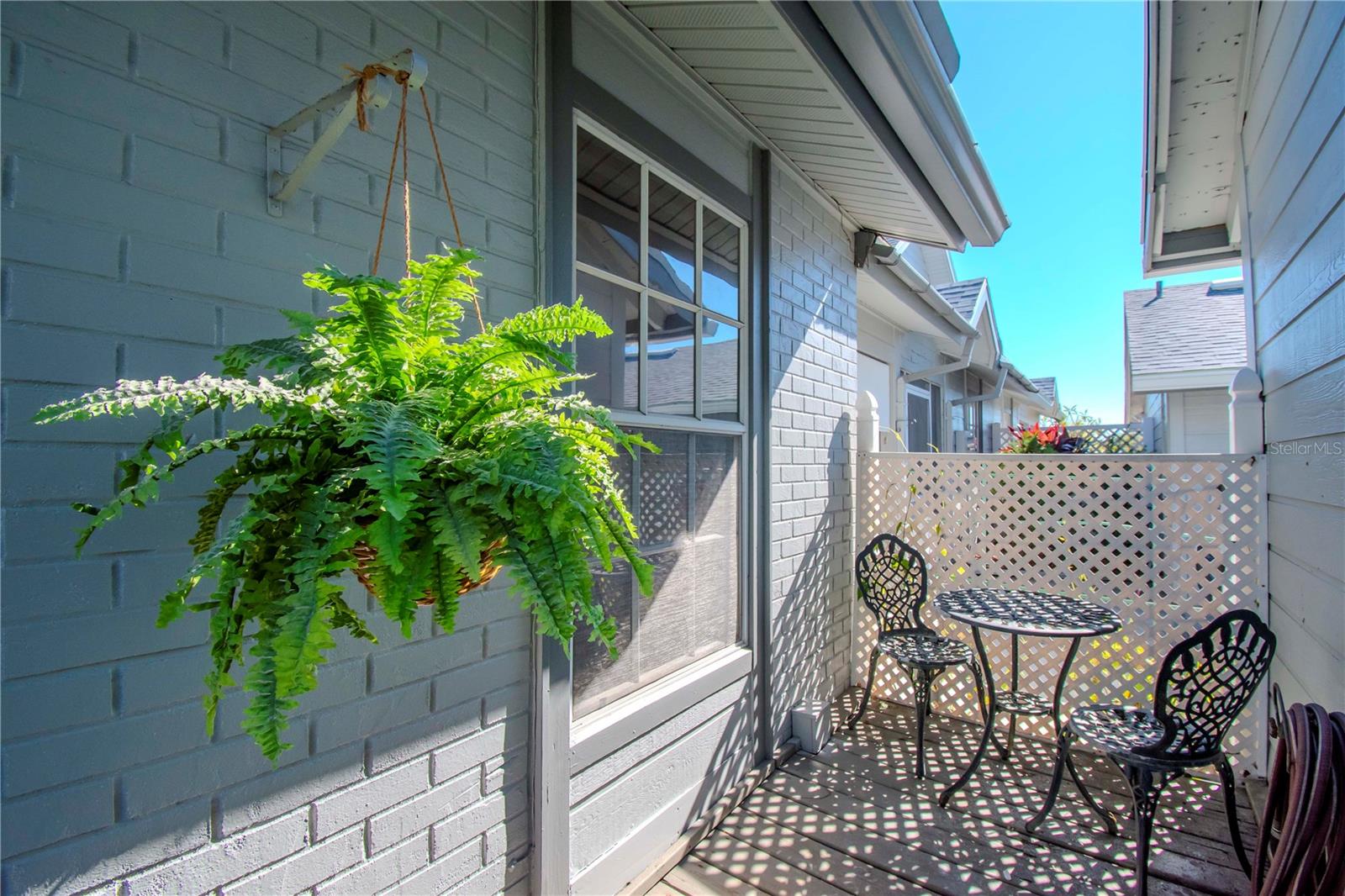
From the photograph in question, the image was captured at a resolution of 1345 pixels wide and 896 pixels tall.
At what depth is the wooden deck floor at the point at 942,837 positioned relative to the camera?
207 cm

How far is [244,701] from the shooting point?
1.15 m

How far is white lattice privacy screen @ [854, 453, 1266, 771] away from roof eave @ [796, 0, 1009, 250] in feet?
4.36

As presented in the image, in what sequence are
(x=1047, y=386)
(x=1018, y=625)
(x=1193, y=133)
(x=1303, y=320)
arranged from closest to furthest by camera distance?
(x=1303, y=320) → (x=1018, y=625) → (x=1193, y=133) → (x=1047, y=386)

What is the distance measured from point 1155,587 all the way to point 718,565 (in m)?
2.10

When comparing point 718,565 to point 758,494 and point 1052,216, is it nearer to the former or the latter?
point 758,494

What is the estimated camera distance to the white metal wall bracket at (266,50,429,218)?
1001 mm

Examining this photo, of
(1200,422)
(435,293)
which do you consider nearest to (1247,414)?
(435,293)

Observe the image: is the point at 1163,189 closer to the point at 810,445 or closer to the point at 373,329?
the point at 810,445

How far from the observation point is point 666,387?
7.38ft

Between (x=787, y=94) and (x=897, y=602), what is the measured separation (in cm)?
247

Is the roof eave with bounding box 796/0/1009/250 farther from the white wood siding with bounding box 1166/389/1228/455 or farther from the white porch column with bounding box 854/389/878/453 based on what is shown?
the white wood siding with bounding box 1166/389/1228/455

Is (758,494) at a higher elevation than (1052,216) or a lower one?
lower

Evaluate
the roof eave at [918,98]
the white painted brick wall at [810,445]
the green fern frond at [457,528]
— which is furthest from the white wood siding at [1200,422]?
the green fern frond at [457,528]

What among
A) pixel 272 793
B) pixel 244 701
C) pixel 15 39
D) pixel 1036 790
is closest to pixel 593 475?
pixel 244 701
